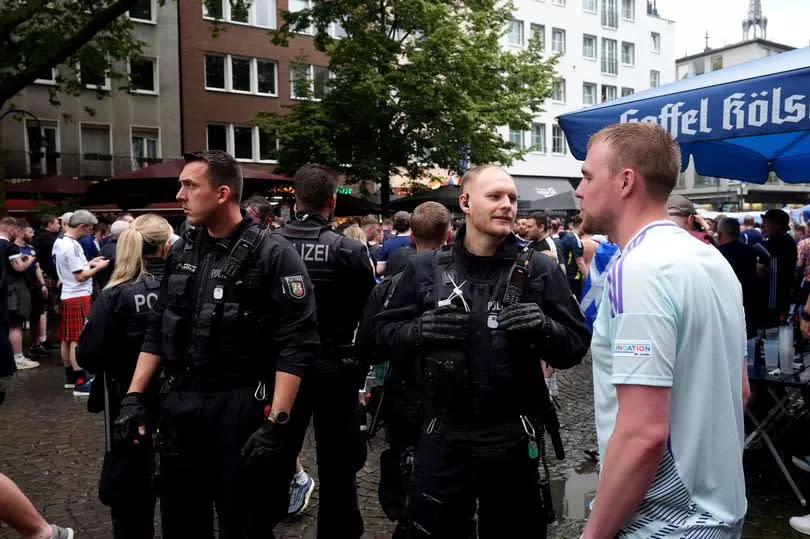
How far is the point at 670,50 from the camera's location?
161 feet

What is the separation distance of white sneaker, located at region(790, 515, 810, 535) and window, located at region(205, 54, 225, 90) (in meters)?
29.6

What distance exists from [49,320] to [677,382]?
15354 mm

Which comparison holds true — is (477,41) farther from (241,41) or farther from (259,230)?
(259,230)

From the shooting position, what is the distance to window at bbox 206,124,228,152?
30.1 m

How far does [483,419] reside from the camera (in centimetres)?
273

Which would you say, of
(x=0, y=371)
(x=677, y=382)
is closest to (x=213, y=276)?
(x=677, y=382)

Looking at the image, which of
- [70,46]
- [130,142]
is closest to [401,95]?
[70,46]

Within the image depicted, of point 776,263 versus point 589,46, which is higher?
point 589,46

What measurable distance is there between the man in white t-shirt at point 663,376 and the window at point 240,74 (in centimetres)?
3088

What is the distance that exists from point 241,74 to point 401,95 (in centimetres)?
1157

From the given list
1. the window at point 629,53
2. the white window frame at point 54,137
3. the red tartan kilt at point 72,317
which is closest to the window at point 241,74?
the white window frame at point 54,137

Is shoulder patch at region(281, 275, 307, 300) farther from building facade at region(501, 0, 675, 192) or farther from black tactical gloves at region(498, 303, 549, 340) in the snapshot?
building facade at region(501, 0, 675, 192)

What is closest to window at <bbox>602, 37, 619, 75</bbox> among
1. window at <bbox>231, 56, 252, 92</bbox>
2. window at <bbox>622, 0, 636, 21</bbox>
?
window at <bbox>622, 0, 636, 21</bbox>

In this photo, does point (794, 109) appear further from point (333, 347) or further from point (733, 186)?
point (733, 186)
